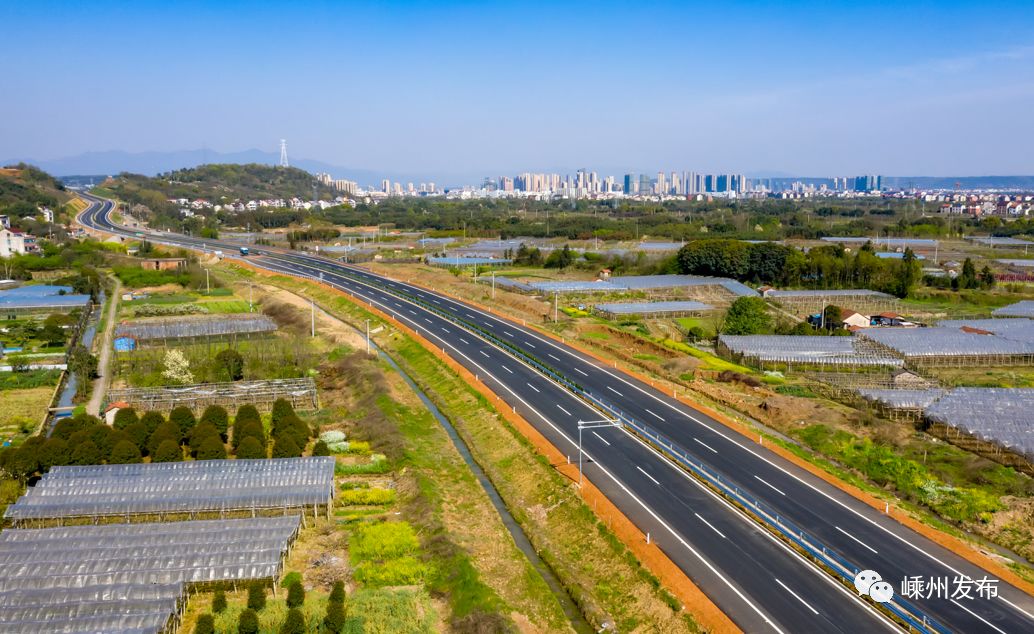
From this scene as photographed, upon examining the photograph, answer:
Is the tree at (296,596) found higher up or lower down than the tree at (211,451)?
lower down

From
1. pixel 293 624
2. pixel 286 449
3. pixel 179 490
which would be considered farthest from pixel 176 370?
pixel 293 624

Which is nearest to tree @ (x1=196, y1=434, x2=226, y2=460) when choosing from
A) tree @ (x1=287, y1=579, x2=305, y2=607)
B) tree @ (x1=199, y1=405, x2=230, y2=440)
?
tree @ (x1=199, y1=405, x2=230, y2=440)

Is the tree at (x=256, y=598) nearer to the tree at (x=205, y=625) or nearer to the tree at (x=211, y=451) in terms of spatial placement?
the tree at (x=205, y=625)

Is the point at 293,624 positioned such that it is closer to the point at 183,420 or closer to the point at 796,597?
the point at 796,597

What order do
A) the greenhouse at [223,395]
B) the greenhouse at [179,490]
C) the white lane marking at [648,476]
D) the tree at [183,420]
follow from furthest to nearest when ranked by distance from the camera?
1. the greenhouse at [223,395]
2. the tree at [183,420]
3. the white lane marking at [648,476]
4. the greenhouse at [179,490]

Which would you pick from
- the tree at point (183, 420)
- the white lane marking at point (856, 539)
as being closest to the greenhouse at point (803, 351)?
the white lane marking at point (856, 539)

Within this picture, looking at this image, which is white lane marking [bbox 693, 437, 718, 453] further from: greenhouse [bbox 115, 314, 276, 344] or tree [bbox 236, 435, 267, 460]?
greenhouse [bbox 115, 314, 276, 344]

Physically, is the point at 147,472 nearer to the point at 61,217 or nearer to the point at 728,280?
the point at 728,280
